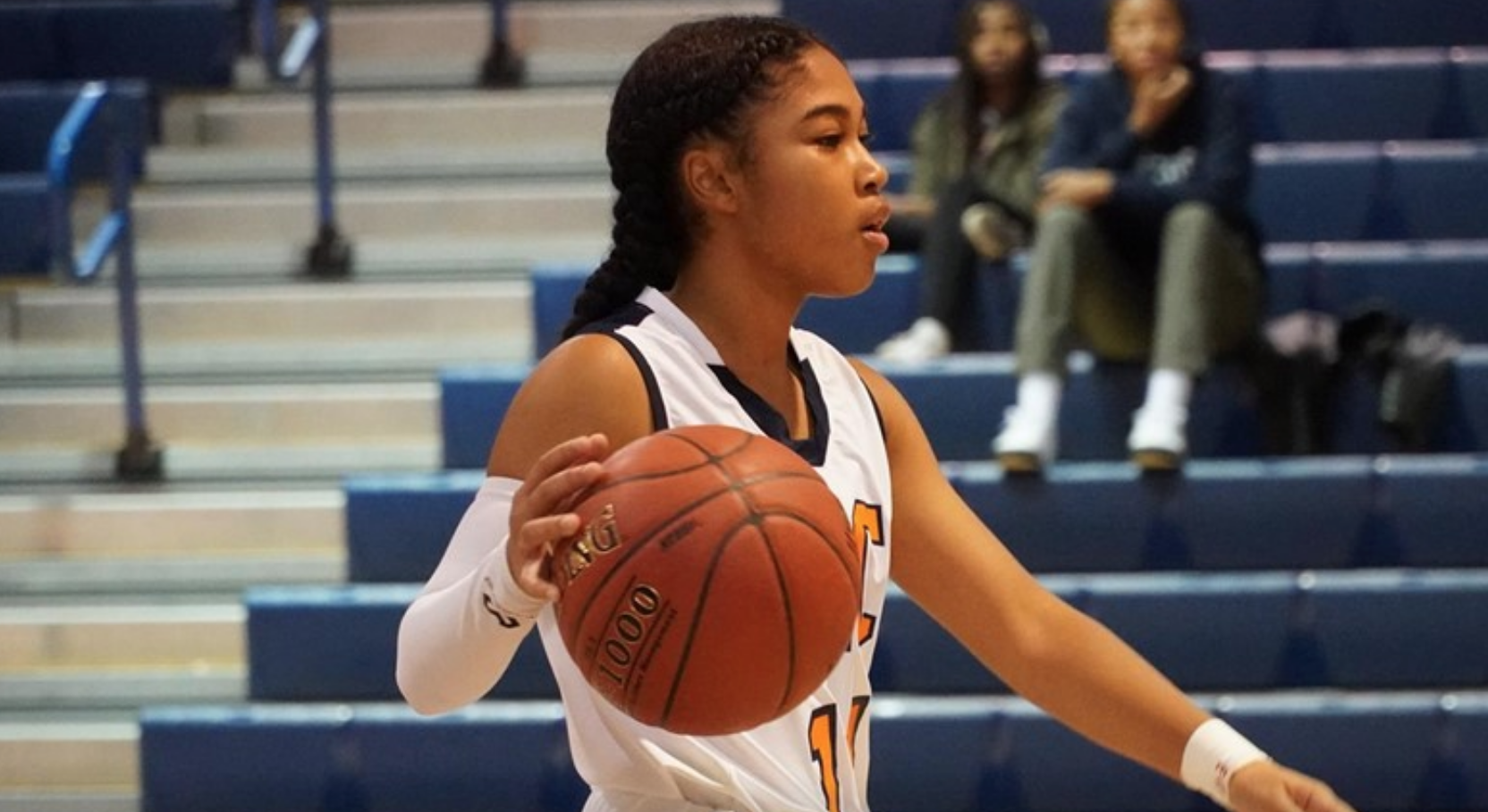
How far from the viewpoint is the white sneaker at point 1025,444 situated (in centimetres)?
456

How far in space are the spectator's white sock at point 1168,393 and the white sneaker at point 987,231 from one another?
19.8 inches

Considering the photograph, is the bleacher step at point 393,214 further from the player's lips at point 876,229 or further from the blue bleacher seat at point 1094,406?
the player's lips at point 876,229

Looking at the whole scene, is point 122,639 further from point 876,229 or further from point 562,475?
point 562,475

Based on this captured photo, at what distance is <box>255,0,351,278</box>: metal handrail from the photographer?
548 centimetres

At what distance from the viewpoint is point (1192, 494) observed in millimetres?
4629

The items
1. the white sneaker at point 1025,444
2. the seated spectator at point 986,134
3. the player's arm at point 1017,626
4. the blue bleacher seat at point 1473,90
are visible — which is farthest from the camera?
the blue bleacher seat at point 1473,90

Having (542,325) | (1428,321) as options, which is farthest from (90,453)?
(1428,321)

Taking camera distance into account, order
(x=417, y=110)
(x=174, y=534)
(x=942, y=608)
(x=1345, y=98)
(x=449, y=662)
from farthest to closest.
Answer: (x=417, y=110)
(x=1345, y=98)
(x=174, y=534)
(x=942, y=608)
(x=449, y=662)

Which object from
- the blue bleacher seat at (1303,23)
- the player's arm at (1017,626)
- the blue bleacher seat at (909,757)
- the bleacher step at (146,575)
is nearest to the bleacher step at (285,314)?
the bleacher step at (146,575)

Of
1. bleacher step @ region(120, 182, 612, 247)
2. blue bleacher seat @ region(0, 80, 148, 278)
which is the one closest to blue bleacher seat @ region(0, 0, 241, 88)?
blue bleacher seat @ region(0, 80, 148, 278)

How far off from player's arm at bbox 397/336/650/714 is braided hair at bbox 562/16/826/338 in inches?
4.3

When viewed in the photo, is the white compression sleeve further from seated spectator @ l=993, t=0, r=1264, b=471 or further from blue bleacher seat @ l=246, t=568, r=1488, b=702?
seated spectator @ l=993, t=0, r=1264, b=471

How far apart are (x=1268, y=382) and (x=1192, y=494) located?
0.34m

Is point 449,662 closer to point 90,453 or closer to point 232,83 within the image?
point 90,453
